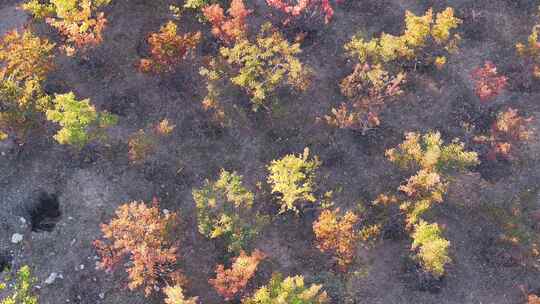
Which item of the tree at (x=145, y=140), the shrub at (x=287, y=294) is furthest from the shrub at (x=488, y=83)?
the tree at (x=145, y=140)

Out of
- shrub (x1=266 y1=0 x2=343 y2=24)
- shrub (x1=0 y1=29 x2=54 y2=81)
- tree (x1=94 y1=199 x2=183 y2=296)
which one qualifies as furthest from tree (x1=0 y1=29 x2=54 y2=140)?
shrub (x1=266 y1=0 x2=343 y2=24)

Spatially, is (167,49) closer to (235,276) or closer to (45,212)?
(45,212)

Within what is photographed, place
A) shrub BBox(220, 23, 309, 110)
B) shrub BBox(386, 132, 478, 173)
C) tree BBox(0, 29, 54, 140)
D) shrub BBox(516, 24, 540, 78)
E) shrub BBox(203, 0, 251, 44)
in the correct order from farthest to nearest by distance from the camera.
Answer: shrub BBox(516, 24, 540, 78), shrub BBox(203, 0, 251, 44), shrub BBox(220, 23, 309, 110), tree BBox(0, 29, 54, 140), shrub BBox(386, 132, 478, 173)

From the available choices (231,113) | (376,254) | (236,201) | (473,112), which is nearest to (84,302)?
(236,201)

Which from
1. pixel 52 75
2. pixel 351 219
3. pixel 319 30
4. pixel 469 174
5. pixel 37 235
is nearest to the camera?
pixel 351 219

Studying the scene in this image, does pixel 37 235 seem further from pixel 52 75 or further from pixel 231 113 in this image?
pixel 231 113

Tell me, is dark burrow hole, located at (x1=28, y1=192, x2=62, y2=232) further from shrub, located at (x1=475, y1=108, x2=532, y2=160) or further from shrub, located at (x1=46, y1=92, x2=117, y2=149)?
shrub, located at (x1=475, y1=108, x2=532, y2=160)
